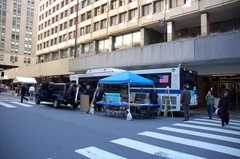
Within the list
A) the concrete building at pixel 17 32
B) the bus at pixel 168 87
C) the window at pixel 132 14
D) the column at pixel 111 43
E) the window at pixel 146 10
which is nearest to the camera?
the bus at pixel 168 87

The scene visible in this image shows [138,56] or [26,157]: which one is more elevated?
[138,56]

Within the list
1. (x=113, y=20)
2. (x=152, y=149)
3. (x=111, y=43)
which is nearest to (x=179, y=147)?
(x=152, y=149)

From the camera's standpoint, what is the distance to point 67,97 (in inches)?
600

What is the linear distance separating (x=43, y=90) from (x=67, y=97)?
3330 mm

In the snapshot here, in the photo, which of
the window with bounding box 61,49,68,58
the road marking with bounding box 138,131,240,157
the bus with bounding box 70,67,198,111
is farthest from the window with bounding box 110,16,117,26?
the road marking with bounding box 138,131,240,157

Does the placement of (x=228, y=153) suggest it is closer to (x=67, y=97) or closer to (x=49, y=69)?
(x=67, y=97)

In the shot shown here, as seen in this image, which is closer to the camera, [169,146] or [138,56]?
[169,146]

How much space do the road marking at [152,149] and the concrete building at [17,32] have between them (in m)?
81.1

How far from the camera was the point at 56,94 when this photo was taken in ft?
52.5

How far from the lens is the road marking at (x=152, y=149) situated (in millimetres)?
4859

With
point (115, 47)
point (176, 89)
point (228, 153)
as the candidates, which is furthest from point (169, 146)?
point (115, 47)

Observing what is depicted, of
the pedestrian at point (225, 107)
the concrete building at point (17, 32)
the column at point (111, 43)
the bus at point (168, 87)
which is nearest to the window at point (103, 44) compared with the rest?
the column at point (111, 43)

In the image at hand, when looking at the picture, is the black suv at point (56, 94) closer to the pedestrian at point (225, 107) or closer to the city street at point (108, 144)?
the city street at point (108, 144)

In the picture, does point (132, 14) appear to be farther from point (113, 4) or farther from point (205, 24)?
point (205, 24)
